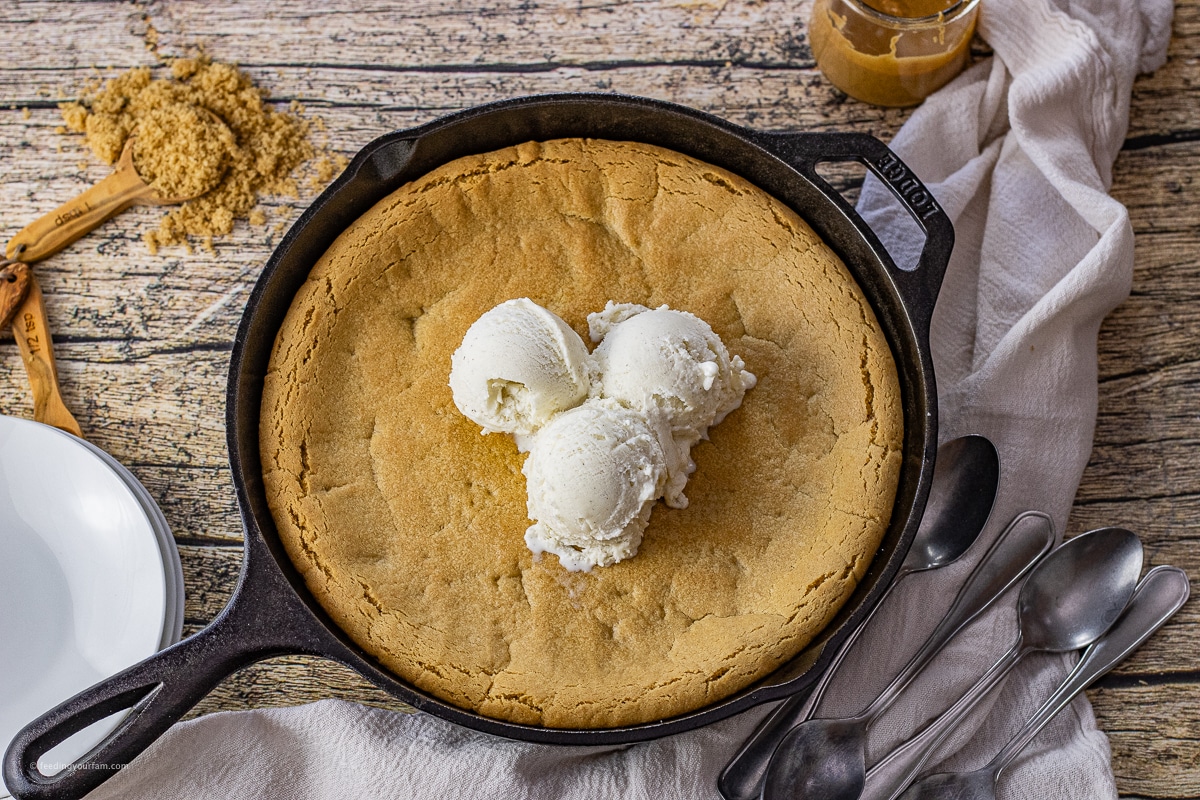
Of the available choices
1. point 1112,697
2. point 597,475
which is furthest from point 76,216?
point 1112,697

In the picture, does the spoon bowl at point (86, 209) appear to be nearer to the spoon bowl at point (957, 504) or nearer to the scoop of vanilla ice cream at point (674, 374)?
the scoop of vanilla ice cream at point (674, 374)

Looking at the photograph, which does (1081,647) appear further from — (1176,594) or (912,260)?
(912,260)

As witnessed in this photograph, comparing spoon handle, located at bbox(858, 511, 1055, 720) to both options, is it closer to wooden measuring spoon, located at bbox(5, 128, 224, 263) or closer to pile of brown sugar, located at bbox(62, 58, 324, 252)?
pile of brown sugar, located at bbox(62, 58, 324, 252)

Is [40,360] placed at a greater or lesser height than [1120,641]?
greater

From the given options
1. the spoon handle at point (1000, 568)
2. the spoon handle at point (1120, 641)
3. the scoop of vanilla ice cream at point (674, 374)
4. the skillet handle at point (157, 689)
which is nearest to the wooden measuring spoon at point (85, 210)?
the skillet handle at point (157, 689)

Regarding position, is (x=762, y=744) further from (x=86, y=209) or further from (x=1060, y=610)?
(x=86, y=209)

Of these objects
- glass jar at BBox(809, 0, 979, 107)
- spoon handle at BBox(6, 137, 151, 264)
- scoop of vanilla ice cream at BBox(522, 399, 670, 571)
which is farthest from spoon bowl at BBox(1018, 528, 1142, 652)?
spoon handle at BBox(6, 137, 151, 264)

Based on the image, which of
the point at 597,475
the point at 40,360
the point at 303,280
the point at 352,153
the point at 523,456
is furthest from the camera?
the point at 352,153
